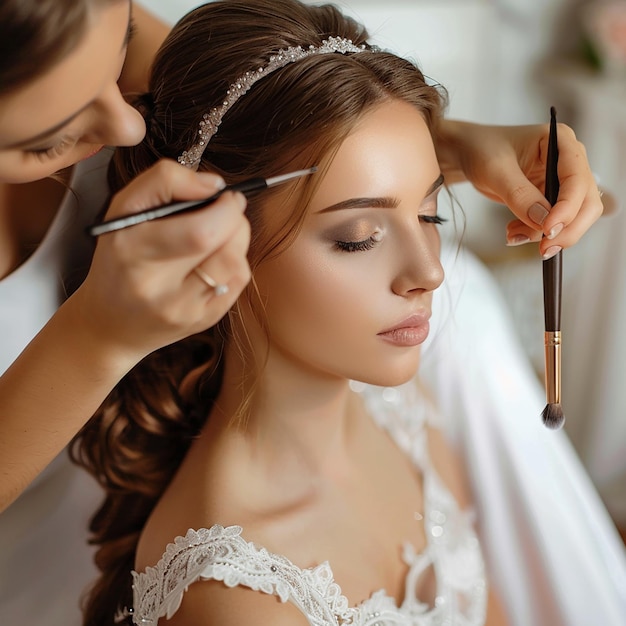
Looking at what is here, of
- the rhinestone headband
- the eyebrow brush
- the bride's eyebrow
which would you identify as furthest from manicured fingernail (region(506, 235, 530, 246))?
the eyebrow brush

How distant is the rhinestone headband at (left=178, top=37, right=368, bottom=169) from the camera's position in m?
0.92

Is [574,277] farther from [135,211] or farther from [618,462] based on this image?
[135,211]

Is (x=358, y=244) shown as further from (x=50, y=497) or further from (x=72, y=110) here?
(x=50, y=497)

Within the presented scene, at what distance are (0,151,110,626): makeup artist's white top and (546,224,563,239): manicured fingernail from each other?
67cm

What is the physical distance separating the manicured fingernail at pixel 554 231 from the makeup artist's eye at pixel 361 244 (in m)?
0.20

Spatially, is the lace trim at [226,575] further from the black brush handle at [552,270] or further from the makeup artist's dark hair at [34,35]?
the makeup artist's dark hair at [34,35]

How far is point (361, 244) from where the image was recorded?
94 centimetres

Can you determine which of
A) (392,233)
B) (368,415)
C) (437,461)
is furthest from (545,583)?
(392,233)

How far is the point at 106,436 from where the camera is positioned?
Answer: 121cm

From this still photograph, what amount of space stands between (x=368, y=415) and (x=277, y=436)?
33 cm

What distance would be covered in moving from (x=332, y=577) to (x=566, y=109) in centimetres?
211

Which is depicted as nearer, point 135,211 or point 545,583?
point 135,211

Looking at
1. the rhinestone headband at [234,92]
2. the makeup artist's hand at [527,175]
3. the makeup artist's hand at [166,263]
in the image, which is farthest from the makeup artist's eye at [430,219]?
the makeup artist's hand at [166,263]

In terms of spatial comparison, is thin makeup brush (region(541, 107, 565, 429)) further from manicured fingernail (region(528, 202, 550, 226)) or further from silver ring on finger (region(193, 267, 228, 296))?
silver ring on finger (region(193, 267, 228, 296))
